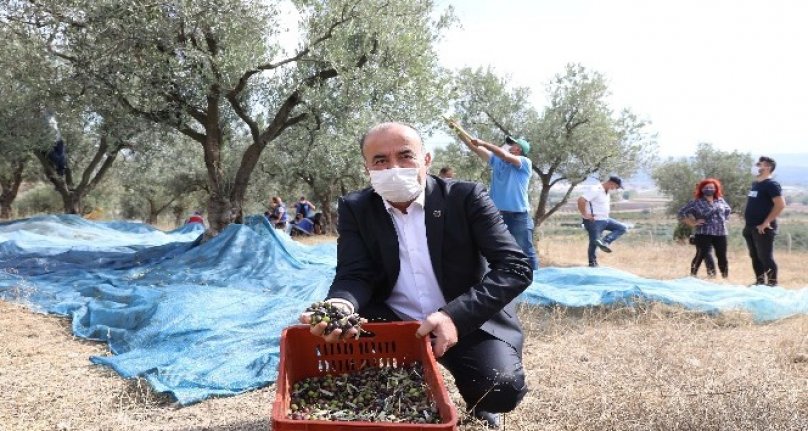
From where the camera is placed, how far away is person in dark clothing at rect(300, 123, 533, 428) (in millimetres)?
2625

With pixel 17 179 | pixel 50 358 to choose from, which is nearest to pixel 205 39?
pixel 50 358

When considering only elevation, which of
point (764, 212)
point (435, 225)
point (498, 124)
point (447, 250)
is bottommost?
point (764, 212)

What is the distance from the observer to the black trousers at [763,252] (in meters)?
7.60

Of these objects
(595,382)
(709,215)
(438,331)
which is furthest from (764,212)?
(438,331)

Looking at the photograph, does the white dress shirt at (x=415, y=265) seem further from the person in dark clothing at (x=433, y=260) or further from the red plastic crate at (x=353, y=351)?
the red plastic crate at (x=353, y=351)

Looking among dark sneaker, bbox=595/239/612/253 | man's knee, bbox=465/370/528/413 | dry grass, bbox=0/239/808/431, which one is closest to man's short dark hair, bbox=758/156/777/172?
dark sneaker, bbox=595/239/612/253

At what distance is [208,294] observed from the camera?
6078 millimetres

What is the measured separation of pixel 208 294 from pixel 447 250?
4045 millimetres

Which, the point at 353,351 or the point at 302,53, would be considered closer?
the point at 353,351

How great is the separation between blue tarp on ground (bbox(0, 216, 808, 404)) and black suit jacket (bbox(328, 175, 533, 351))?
1.49 metres

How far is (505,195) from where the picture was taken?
732 centimetres

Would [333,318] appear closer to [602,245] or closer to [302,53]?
[302,53]

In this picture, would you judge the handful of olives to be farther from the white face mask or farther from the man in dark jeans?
the man in dark jeans

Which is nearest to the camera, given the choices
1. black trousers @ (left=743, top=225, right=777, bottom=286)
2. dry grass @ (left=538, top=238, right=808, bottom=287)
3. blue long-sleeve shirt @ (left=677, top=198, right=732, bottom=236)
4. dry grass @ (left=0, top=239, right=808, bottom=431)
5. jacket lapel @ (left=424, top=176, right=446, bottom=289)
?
jacket lapel @ (left=424, top=176, right=446, bottom=289)
